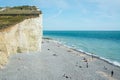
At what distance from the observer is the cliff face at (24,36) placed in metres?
33.8

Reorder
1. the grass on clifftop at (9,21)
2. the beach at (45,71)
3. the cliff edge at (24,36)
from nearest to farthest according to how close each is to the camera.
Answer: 1. the beach at (45,71)
2. the grass on clifftop at (9,21)
3. the cliff edge at (24,36)

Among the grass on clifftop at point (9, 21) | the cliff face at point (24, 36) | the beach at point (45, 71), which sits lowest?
the beach at point (45, 71)

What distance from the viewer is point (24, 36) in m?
37.2

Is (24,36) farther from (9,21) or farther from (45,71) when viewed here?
(45,71)

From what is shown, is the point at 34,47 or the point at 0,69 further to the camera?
the point at 34,47

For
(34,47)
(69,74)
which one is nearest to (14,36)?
(34,47)

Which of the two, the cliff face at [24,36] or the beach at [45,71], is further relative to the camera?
the cliff face at [24,36]

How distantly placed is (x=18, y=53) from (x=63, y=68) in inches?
389

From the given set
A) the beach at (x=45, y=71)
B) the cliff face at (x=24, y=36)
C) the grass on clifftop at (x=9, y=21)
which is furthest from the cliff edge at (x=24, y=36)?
the beach at (x=45, y=71)

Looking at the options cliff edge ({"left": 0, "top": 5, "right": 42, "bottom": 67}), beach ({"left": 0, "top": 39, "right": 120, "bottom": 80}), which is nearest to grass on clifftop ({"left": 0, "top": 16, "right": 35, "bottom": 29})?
cliff edge ({"left": 0, "top": 5, "right": 42, "bottom": 67})

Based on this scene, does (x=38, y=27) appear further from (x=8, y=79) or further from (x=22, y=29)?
(x=8, y=79)

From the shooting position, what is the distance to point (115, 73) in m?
29.5

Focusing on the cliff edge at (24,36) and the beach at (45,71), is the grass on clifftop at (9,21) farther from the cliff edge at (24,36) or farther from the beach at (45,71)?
the beach at (45,71)

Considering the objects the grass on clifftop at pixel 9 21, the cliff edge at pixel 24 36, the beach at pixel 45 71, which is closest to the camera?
the beach at pixel 45 71
